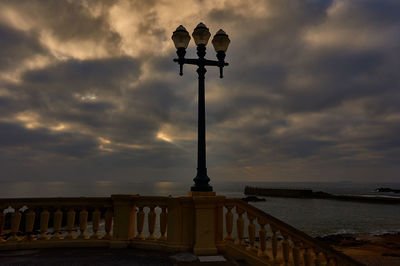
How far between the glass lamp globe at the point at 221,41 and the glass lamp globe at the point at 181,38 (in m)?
0.78

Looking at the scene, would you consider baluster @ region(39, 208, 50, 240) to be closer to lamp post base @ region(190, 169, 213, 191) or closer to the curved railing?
the curved railing

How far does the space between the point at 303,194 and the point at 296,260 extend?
124944 millimetres

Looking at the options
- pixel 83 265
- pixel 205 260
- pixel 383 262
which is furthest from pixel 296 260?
pixel 383 262

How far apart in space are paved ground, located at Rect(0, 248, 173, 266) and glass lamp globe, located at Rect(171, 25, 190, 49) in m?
5.00

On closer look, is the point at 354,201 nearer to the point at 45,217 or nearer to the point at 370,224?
the point at 370,224

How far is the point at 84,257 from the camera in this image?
527 centimetres

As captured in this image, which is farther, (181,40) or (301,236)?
(181,40)

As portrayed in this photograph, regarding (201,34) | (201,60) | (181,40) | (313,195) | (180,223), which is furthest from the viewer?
(313,195)

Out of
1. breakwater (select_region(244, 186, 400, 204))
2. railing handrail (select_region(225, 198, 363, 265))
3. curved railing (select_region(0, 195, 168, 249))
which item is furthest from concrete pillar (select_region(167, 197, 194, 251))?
breakwater (select_region(244, 186, 400, 204))

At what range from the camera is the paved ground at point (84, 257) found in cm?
490

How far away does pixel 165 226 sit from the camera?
19.6ft

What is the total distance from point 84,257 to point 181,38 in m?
5.47

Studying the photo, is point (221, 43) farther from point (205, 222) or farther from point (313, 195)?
point (313, 195)

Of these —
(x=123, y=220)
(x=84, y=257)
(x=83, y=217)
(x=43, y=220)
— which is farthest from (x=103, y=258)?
(x=43, y=220)
